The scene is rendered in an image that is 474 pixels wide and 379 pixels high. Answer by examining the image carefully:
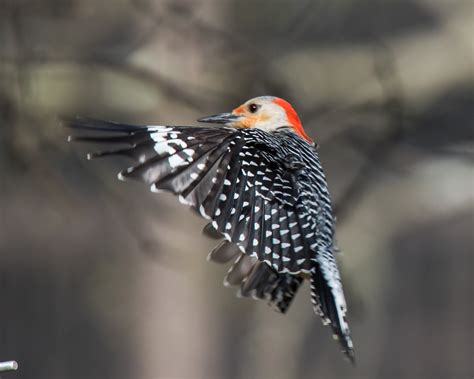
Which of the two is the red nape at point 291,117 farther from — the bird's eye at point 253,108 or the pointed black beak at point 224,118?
the pointed black beak at point 224,118

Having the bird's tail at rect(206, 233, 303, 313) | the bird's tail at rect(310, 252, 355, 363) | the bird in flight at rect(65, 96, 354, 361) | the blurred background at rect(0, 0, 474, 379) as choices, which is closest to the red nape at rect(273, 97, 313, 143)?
the bird in flight at rect(65, 96, 354, 361)

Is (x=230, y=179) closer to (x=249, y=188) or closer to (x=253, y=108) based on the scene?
(x=249, y=188)

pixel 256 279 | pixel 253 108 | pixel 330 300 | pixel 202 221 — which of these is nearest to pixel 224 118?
pixel 253 108

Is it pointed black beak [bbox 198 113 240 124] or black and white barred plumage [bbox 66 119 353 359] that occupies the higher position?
pointed black beak [bbox 198 113 240 124]

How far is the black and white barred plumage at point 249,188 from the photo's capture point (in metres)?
2.99

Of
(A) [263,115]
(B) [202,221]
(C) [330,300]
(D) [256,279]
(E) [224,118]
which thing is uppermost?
(B) [202,221]

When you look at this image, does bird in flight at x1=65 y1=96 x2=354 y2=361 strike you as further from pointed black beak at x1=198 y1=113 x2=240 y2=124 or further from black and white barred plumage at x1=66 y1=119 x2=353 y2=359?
pointed black beak at x1=198 y1=113 x2=240 y2=124

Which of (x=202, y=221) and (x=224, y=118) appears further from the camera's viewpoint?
(x=202, y=221)

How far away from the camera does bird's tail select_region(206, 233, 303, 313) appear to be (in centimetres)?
358

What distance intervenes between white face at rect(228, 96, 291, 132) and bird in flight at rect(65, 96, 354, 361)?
392mm

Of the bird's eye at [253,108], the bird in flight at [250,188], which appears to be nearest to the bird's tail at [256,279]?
the bird in flight at [250,188]

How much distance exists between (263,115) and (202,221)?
1.94m

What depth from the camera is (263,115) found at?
390 centimetres

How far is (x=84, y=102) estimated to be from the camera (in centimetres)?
570
